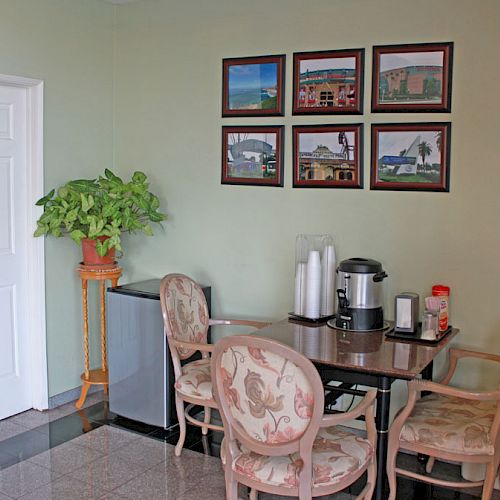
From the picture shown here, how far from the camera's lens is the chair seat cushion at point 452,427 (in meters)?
2.80

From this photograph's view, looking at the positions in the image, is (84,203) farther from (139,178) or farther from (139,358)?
(139,358)

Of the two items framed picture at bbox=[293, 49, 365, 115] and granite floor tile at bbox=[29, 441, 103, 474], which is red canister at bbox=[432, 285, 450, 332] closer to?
framed picture at bbox=[293, 49, 365, 115]

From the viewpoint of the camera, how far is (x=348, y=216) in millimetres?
3732

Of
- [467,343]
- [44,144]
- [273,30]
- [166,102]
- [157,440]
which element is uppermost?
[273,30]

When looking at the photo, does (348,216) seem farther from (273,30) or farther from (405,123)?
(273,30)

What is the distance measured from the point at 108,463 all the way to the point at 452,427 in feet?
5.84

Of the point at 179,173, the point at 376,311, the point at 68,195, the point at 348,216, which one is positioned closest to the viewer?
the point at 376,311

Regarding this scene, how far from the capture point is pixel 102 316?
14.1ft

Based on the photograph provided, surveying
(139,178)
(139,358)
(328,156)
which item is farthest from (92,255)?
(328,156)

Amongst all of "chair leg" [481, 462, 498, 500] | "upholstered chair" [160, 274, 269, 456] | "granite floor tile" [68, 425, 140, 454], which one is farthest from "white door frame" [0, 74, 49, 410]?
"chair leg" [481, 462, 498, 500]

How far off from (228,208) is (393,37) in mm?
1398

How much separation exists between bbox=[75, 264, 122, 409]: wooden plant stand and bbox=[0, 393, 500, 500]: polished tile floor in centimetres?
20

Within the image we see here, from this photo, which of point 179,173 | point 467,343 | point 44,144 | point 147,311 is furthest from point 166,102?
point 467,343

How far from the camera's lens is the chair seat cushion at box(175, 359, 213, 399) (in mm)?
3447
